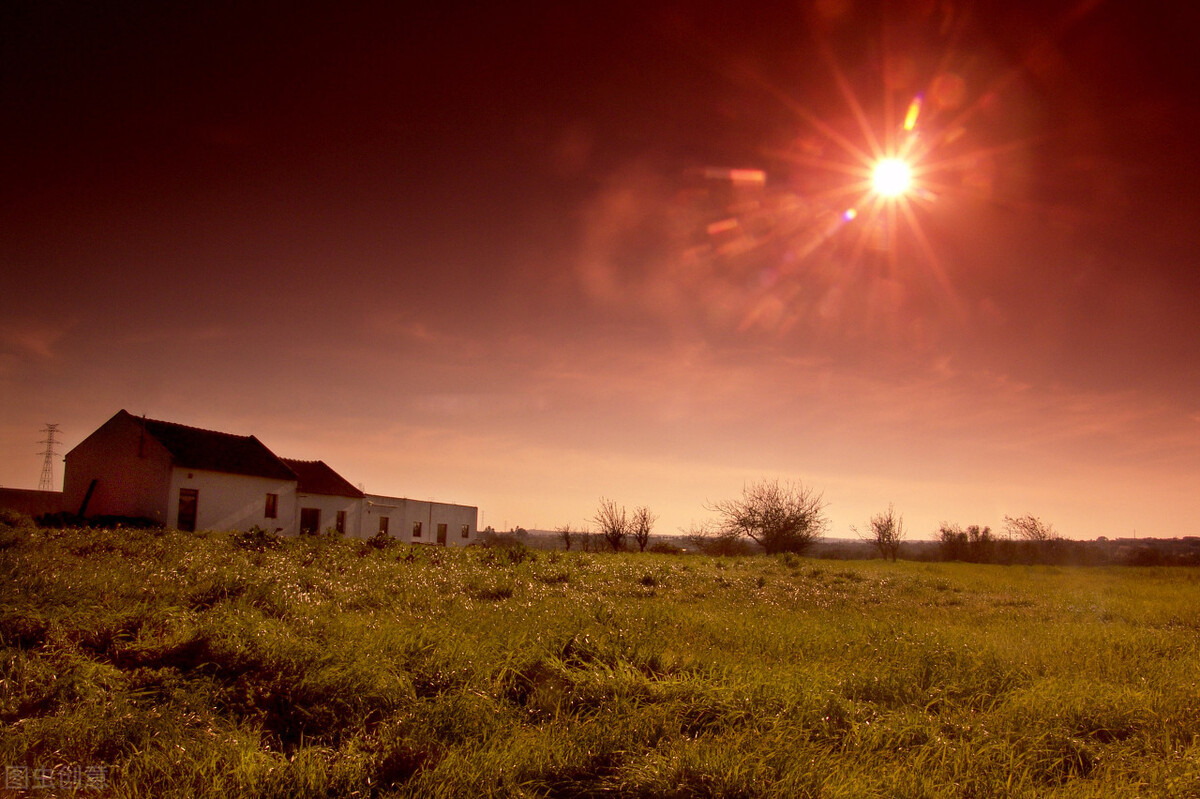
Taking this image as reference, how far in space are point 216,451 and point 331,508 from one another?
28.4 feet

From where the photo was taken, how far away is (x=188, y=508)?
2970cm

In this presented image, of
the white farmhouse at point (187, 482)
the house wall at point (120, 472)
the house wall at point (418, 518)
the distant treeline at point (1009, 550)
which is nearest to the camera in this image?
the house wall at point (120, 472)

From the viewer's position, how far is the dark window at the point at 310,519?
37.7 metres

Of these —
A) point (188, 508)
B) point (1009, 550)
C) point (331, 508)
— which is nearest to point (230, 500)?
point (188, 508)

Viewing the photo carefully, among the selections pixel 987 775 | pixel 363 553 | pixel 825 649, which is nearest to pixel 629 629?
pixel 825 649

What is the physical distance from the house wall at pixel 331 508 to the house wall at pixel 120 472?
8503mm

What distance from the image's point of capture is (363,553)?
504 inches

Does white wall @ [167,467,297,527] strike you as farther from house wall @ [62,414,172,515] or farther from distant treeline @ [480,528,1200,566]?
distant treeline @ [480,528,1200,566]

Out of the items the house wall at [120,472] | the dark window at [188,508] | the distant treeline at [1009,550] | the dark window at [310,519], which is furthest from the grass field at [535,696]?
the dark window at [310,519]

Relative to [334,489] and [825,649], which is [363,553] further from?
[334,489]

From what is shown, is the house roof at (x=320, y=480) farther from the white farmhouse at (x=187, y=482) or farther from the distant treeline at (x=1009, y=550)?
the distant treeline at (x=1009, y=550)

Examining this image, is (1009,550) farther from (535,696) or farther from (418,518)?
(535,696)

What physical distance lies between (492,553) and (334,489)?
98.4 ft

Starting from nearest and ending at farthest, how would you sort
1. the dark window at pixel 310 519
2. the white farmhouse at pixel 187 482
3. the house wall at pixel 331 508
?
the white farmhouse at pixel 187 482
the dark window at pixel 310 519
the house wall at pixel 331 508
